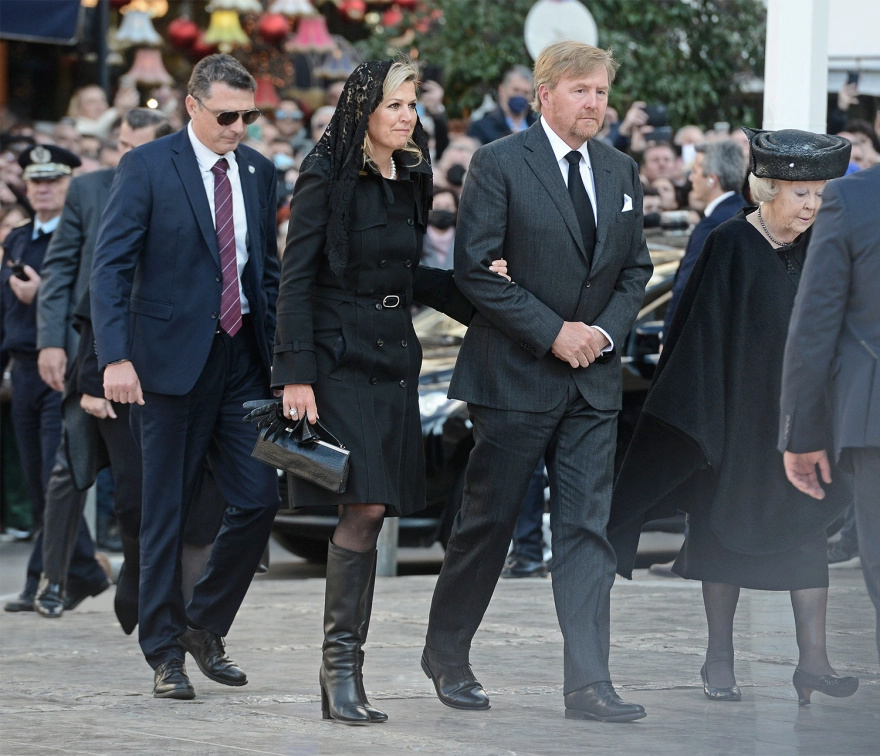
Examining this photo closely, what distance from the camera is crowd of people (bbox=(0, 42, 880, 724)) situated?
5.54 metres

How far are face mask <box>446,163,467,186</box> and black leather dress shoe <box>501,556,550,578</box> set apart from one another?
14.4 feet

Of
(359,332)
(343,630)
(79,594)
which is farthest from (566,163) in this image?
(79,594)

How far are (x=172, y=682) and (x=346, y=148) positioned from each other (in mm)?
1913

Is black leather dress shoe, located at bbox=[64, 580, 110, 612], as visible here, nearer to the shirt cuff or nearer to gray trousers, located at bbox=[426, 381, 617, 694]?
gray trousers, located at bbox=[426, 381, 617, 694]

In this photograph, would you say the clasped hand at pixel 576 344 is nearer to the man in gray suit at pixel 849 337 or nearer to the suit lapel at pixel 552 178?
the suit lapel at pixel 552 178

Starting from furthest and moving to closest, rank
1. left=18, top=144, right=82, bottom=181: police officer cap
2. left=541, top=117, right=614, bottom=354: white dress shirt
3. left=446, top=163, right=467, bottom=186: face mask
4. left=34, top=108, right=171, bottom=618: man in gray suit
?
left=446, top=163, right=467, bottom=186: face mask < left=18, top=144, right=82, bottom=181: police officer cap < left=34, top=108, right=171, bottom=618: man in gray suit < left=541, top=117, right=614, bottom=354: white dress shirt

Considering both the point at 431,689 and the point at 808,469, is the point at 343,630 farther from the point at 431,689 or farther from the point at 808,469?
the point at 808,469

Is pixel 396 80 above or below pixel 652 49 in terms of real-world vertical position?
below

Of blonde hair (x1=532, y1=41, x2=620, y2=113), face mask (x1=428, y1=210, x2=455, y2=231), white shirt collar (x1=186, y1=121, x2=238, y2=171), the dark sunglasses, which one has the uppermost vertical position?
blonde hair (x1=532, y1=41, x2=620, y2=113)

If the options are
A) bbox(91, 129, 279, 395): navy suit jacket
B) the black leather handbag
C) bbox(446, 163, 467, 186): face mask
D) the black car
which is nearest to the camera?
the black leather handbag

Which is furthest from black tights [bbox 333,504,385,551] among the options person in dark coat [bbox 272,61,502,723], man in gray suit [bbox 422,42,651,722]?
man in gray suit [bbox 422,42,651,722]

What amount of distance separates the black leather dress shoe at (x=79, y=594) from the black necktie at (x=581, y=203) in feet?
11.5

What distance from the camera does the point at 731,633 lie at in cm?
598

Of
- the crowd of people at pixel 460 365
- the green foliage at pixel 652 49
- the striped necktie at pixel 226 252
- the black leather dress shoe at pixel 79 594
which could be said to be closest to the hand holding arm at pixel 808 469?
the crowd of people at pixel 460 365
